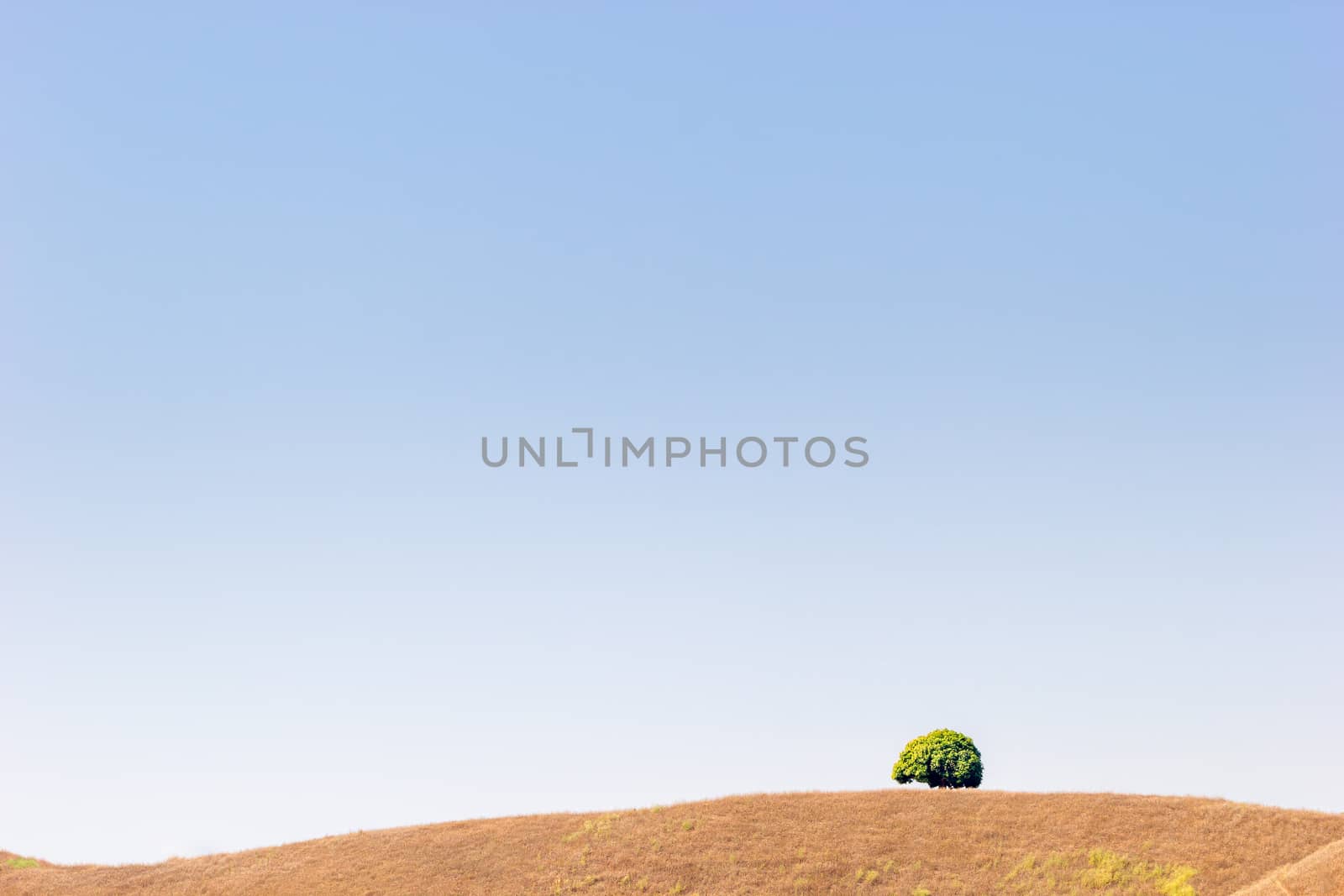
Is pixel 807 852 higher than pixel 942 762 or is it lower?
lower

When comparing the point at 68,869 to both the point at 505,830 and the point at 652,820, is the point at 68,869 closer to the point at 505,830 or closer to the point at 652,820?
the point at 505,830

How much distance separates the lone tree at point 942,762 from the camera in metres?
61.9

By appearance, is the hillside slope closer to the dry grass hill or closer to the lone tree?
the dry grass hill

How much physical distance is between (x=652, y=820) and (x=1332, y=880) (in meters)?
31.9

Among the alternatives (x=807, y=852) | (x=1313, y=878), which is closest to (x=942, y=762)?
(x=807, y=852)

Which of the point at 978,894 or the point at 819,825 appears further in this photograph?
the point at 819,825

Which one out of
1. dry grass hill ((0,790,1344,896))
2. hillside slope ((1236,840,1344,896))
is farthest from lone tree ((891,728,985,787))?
hillside slope ((1236,840,1344,896))

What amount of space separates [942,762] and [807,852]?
1332cm

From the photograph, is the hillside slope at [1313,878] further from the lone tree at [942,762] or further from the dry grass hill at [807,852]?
the lone tree at [942,762]

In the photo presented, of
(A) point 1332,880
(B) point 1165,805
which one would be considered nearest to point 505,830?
(B) point 1165,805

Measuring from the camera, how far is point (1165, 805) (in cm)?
5425

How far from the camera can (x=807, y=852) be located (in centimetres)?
5212

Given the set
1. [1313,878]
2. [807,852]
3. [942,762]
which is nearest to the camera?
[1313,878]

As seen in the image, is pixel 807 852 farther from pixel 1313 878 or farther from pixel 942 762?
pixel 1313 878
